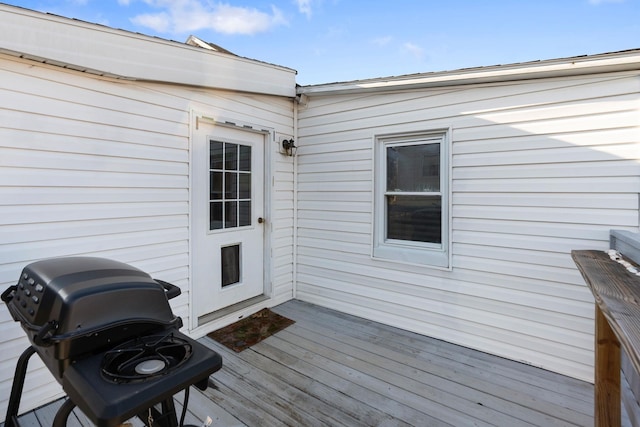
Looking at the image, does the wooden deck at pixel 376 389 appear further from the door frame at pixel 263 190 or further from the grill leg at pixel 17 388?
the grill leg at pixel 17 388

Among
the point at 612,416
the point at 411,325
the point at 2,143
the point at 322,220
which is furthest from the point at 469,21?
the point at 2,143

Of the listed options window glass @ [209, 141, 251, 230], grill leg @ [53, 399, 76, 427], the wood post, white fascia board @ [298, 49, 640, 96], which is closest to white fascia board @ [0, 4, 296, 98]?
window glass @ [209, 141, 251, 230]

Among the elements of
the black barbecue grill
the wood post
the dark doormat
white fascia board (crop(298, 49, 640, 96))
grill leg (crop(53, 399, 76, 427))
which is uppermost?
white fascia board (crop(298, 49, 640, 96))

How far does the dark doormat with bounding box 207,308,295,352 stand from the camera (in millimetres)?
2912

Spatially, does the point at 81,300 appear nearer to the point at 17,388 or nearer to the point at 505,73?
the point at 17,388

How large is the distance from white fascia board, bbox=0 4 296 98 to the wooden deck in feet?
7.29

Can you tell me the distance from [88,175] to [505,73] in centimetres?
317

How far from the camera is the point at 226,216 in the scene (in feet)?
10.8

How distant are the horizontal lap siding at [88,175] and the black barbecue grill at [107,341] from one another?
88 cm

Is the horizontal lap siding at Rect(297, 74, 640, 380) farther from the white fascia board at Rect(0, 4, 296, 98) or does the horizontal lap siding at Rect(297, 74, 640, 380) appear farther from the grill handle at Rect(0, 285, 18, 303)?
the grill handle at Rect(0, 285, 18, 303)

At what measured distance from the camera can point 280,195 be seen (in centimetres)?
375

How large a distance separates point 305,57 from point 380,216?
11.1ft

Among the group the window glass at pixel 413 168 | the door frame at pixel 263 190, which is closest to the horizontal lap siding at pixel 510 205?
the window glass at pixel 413 168

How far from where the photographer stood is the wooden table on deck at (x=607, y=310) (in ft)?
3.94
